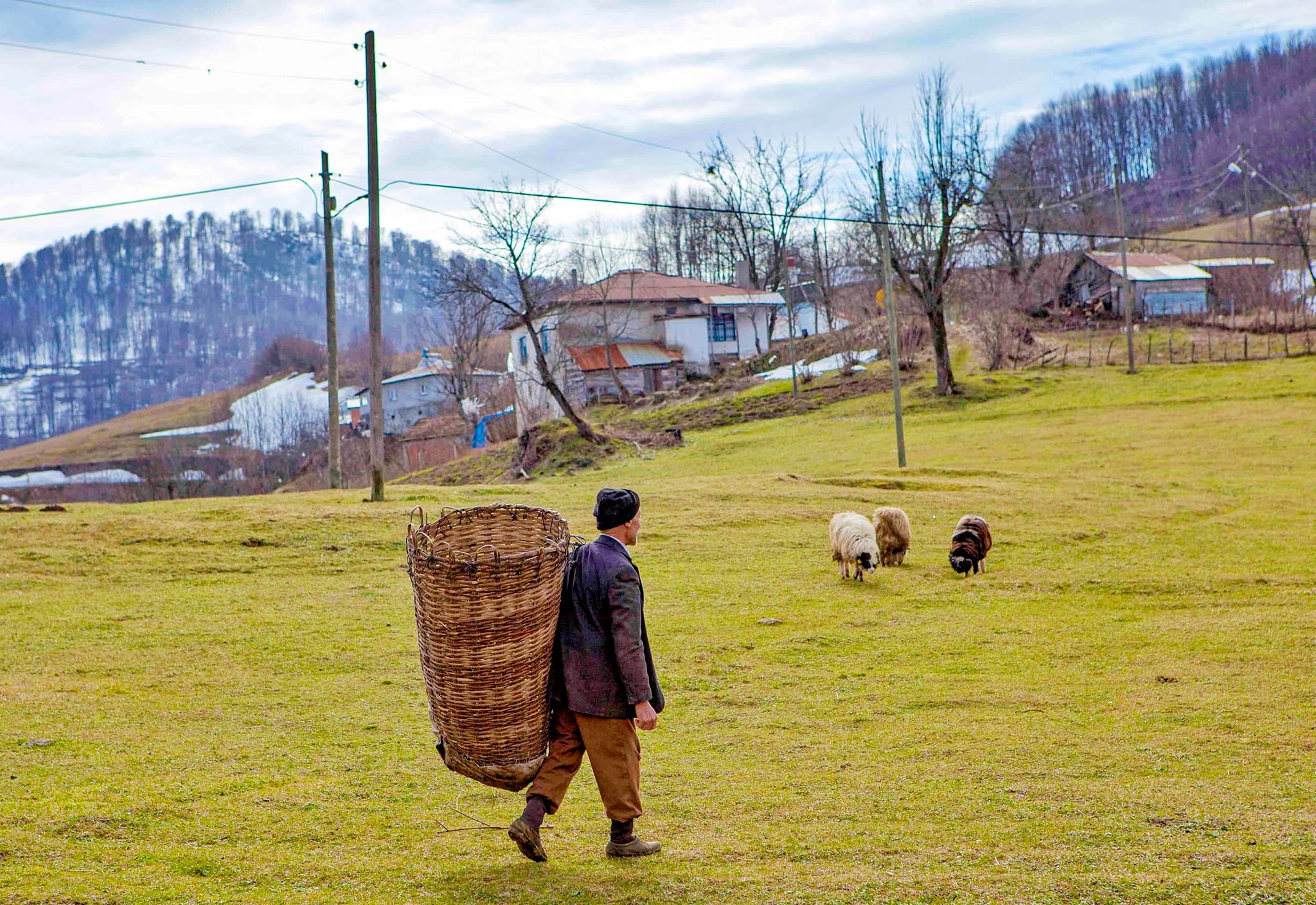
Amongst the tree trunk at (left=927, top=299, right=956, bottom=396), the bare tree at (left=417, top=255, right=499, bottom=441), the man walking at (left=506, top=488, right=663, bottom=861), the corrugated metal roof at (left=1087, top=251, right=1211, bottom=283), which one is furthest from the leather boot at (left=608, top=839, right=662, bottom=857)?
the corrugated metal roof at (left=1087, top=251, right=1211, bottom=283)

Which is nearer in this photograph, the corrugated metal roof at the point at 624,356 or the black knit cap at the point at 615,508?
the black knit cap at the point at 615,508

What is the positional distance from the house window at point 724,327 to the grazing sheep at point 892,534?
149 feet

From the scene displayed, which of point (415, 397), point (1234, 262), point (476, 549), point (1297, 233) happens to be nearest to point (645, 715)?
point (476, 549)

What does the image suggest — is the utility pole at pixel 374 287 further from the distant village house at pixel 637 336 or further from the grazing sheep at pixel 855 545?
the distant village house at pixel 637 336

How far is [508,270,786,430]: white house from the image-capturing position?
2172 inches

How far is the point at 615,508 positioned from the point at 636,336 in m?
54.1

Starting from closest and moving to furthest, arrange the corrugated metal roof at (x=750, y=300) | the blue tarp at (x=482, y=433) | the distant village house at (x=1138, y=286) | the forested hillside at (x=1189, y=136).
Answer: the blue tarp at (x=482, y=433), the distant village house at (x=1138, y=286), the corrugated metal roof at (x=750, y=300), the forested hillside at (x=1189, y=136)

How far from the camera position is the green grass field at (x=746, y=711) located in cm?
539

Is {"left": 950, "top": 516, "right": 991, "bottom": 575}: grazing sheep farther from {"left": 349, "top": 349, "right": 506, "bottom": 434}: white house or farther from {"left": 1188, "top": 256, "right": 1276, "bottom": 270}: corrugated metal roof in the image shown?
{"left": 349, "top": 349, "right": 506, "bottom": 434}: white house

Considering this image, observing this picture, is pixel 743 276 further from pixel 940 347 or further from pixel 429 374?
pixel 940 347

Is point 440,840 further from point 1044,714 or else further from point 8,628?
point 8,628

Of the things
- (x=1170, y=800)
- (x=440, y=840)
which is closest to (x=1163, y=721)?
(x=1170, y=800)

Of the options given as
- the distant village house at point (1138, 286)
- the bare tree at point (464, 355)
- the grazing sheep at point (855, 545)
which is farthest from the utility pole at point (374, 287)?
the distant village house at point (1138, 286)

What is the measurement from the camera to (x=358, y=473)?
6419 centimetres
